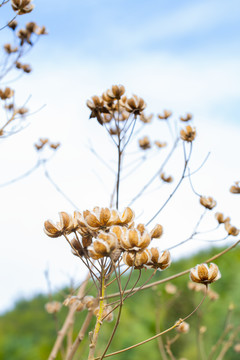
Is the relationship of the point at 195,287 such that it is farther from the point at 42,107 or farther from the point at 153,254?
the point at 153,254

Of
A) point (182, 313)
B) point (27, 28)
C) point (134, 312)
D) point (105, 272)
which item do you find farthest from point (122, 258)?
point (134, 312)

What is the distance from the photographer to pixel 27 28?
2391 millimetres

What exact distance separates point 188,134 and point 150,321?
42.2ft

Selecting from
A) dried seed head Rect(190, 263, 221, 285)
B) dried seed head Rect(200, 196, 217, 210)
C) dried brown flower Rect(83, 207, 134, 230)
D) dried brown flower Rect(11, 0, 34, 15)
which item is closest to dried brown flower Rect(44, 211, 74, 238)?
dried brown flower Rect(83, 207, 134, 230)

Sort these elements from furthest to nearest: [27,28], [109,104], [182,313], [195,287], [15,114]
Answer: [182,313] < [195,287] < [27,28] < [15,114] < [109,104]

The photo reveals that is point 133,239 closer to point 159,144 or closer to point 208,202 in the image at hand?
point 208,202

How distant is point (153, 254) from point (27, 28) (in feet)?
5.56

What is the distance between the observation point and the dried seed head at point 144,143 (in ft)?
8.15

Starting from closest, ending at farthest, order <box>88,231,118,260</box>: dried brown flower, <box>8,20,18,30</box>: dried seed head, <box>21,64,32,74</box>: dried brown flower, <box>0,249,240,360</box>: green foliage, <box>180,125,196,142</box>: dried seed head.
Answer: <box>88,231,118,260</box>: dried brown flower, <box>180,125,196,142</box>: dried seed head, <box>8,20,18,30</box>: dried seed head, <box>21,64,32,74</box>: dried brown flower, <box>0,249,240,360</box>: green foliage

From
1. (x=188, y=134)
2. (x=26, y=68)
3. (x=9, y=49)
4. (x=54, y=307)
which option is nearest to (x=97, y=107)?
(x=188, y=134)

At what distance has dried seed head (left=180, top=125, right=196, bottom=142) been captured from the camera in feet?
6.06

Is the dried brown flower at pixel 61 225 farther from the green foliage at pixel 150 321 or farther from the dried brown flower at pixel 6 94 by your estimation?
the green foliage at pixel 150 321

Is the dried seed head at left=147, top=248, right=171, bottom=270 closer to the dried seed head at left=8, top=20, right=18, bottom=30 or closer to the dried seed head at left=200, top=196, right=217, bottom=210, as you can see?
the dried seed head at left=200, top=196, right=217, bottom=210

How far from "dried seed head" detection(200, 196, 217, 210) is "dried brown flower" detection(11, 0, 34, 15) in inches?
42.1
